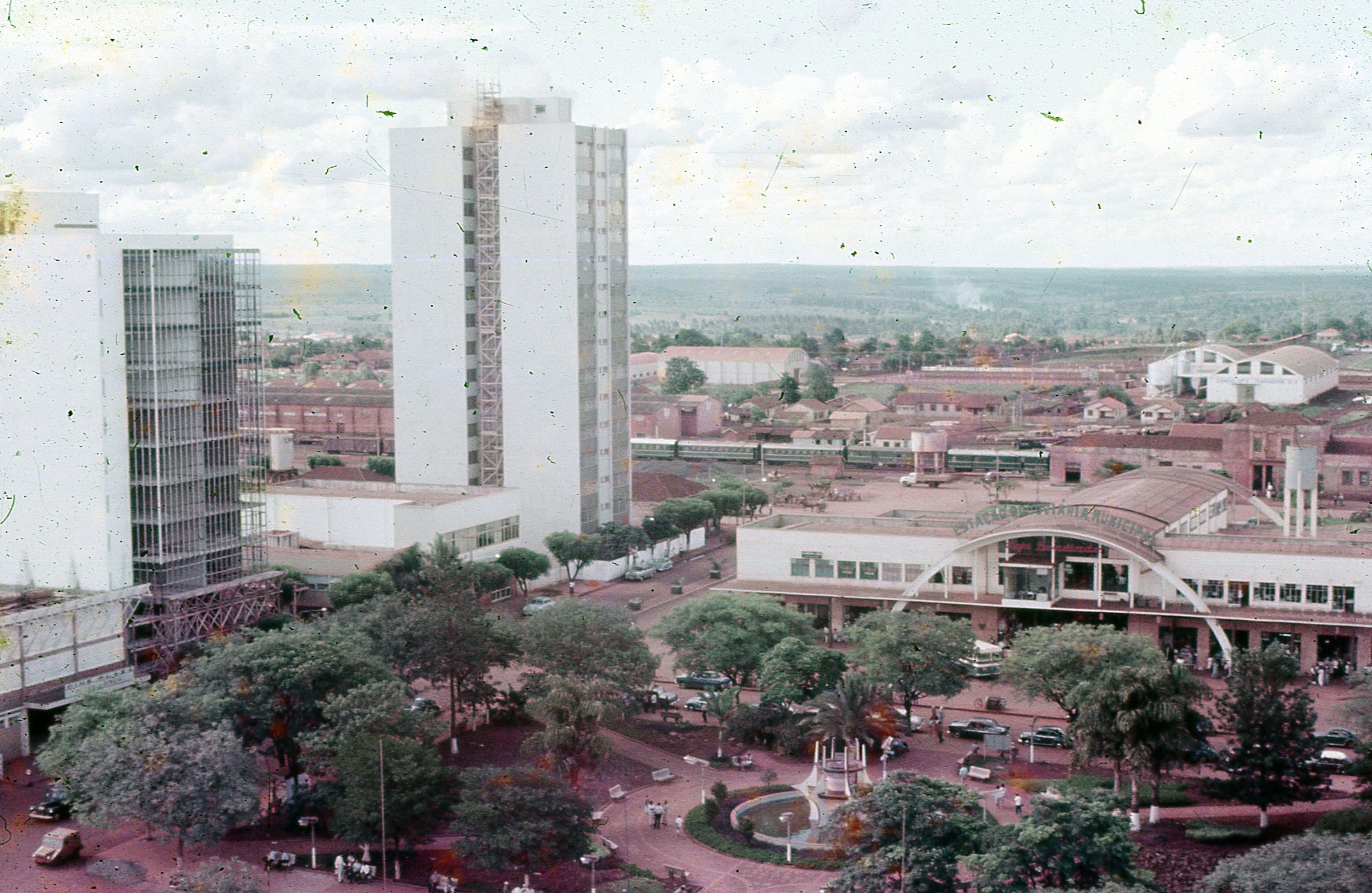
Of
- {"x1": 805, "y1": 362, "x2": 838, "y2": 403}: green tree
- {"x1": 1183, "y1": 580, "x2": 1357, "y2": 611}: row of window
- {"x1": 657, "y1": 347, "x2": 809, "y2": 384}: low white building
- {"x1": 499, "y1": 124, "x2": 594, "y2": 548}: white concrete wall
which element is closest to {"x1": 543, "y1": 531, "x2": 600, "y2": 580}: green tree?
{"x1": 499, "y1": 124, "x2": 594, "y2": 548}: white concrete wall

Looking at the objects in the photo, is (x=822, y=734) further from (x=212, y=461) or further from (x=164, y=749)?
(x=212, y=461)

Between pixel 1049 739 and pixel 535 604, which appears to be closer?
pixel 1049 739

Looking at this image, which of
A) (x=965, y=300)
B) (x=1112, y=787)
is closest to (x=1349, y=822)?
(x=1112, y=787)

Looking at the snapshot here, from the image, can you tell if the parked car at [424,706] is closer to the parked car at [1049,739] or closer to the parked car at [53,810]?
Result: the parked car at [53,810]

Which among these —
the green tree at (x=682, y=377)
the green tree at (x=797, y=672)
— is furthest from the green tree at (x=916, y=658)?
the green tree at (x=682, y=377)

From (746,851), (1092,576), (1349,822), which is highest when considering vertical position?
(1092,576)

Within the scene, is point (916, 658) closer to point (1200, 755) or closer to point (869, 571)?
point (1200, 755)

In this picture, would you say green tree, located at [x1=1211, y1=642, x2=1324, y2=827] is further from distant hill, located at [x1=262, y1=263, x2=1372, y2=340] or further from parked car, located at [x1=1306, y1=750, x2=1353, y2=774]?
distant hill, located at [x1=262, y1=263, x2=1372, y2=340]
